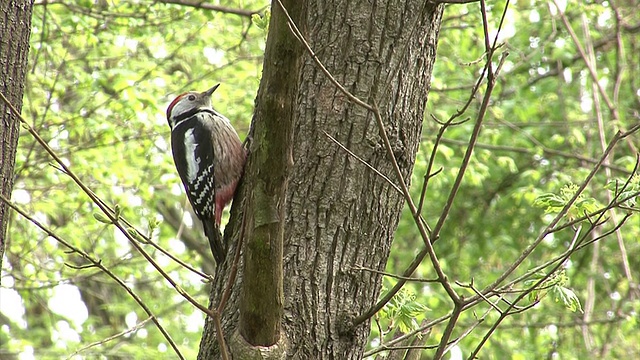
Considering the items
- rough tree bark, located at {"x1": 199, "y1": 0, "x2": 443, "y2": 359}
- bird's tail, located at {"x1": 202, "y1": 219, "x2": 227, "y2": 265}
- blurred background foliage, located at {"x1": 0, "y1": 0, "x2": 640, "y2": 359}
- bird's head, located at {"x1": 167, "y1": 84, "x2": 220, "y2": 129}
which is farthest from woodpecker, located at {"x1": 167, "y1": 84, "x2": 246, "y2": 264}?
rough tree bark, located at {"x1": 199, "y1": 0, "x2": 443, "y2": 359}

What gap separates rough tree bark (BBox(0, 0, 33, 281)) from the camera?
8.16 feet

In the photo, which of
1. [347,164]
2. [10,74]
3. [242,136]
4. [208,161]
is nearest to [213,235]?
[208,161]

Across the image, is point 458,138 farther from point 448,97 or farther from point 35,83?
point 35,83

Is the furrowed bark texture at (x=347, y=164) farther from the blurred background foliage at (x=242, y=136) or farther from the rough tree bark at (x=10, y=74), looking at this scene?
the blurred background foliage at (x=242, y=136)

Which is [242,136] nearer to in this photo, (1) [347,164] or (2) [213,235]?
(2) [213,235]

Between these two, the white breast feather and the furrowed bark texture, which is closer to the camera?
the furrowed bark texture

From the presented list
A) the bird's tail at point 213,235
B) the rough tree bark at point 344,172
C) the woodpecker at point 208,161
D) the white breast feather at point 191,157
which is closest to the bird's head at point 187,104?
the woodpecker at point 208,161

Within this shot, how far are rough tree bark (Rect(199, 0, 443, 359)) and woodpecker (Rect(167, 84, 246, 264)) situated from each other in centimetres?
178

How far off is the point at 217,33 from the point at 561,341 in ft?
15.8

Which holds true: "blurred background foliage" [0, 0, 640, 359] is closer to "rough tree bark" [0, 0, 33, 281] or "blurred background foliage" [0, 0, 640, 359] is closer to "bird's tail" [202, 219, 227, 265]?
"bird's tail" [202, 219, 227, 265]

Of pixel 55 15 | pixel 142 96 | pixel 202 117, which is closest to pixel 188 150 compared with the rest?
pixel 202 117

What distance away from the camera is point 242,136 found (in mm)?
9094

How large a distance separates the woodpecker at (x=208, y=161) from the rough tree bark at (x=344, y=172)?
1.78m

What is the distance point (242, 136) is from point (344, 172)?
6834 mm
